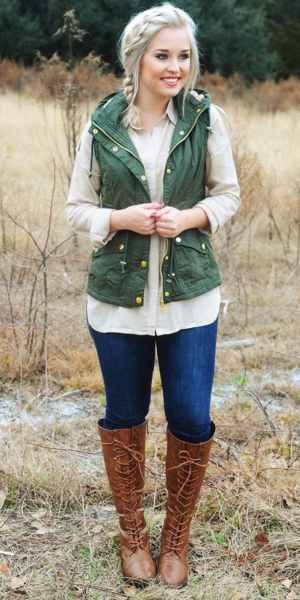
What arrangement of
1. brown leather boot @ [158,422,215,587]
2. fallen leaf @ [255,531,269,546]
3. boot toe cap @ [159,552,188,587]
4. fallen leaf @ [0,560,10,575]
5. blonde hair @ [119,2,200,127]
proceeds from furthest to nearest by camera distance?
fallen leaf @ [255,531,269,546]
fallen leaf @ [0,560,10,575]
boot toe cap @ [159,552,188,587]
brown leather boot @ [158,422,215,587]
blonde hair @ [119,2,200,127]

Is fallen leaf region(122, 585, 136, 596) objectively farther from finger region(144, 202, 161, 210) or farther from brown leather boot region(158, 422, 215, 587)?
finger region(144, 202, 161, 210)

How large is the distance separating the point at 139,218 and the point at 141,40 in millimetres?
494

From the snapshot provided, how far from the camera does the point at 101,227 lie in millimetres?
2236

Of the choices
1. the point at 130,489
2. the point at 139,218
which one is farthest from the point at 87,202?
the point at 130,489

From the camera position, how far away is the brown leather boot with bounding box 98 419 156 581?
2500mm

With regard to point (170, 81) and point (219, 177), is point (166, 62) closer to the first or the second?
point (170, 81)

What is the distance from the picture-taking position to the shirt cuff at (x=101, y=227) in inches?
88.0

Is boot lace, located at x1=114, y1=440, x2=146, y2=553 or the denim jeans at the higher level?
the denim jeans

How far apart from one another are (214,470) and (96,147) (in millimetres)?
1501

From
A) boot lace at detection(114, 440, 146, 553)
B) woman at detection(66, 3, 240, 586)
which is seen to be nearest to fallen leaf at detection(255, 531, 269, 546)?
boot lace at detection(114, 440, 146, 553)

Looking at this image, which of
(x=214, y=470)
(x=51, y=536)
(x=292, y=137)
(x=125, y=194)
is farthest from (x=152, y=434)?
(x=292, y=137)

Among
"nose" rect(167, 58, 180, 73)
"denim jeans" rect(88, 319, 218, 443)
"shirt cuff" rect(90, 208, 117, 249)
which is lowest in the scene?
"denim jeans" rect(88, 319, 218, 443)

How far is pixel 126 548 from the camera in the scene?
2613 millimetres

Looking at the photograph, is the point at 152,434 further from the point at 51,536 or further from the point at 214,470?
the point at 51,536
